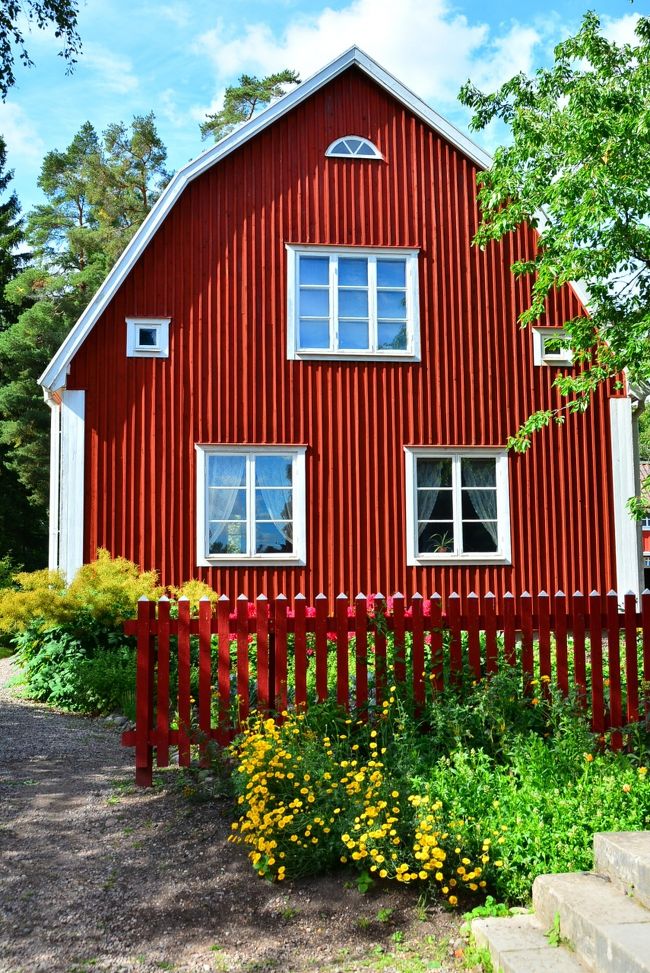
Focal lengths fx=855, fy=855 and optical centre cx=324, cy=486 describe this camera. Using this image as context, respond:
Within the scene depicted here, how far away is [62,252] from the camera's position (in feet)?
118

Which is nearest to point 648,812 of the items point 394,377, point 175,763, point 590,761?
point 590,761

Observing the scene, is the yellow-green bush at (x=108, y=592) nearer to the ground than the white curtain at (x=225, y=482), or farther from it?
nearer to the ground

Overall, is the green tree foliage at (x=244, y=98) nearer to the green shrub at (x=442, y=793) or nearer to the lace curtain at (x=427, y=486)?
the lace curtain at (x=427, y=486)

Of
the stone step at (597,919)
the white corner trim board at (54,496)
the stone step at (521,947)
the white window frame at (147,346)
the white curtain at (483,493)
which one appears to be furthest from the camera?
the white curtain at (483,493)

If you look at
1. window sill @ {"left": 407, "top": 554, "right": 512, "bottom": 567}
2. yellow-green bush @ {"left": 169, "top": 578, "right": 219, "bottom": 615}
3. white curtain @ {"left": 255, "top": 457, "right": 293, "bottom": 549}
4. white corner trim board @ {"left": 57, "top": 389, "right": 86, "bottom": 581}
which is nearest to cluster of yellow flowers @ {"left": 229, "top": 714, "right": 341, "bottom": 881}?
yellow-green bush @ {"left": 169, "top": 578, "right": 219, "bottom": 615}

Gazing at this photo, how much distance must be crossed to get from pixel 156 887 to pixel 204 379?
930cm

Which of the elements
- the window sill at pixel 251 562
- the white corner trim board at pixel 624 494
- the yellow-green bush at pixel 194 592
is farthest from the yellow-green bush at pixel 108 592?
the white corner trim board at pixel 624 494

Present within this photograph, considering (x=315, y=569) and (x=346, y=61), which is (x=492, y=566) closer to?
(x=315, y=569)

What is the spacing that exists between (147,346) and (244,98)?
25061mm

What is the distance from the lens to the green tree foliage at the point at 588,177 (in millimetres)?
9328

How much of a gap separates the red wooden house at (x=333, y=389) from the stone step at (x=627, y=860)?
868cm

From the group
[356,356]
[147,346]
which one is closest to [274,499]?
[356,356]

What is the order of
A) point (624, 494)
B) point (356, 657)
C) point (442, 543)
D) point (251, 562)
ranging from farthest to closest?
point (624, 494) < point (442, 543) < point (251, 562) < point (356, 657)

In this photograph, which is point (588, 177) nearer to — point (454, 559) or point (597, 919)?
point (454, 559)
